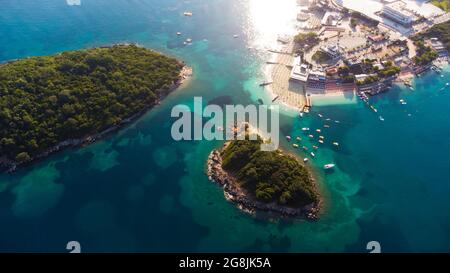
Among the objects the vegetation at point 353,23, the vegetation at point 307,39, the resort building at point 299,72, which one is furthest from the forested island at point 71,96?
the vegetation at point 353,23

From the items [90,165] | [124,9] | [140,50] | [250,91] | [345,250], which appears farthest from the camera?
[124,9]

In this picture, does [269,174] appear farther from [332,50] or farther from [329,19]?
[329,19]

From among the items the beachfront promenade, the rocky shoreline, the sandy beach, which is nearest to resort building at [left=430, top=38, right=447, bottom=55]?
the sandy beach

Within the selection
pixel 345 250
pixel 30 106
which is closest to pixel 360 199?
Result: pixel 345 250

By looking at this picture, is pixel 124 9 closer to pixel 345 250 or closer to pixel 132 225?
pixel 132 225

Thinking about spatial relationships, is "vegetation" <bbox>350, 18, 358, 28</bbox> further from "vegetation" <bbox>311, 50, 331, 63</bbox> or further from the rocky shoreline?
the rocky shoreline
